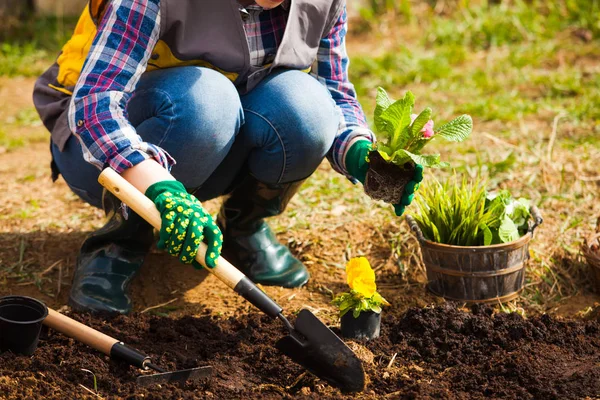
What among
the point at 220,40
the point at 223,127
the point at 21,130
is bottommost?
the point at 21,130

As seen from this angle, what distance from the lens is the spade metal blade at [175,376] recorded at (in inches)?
78.8

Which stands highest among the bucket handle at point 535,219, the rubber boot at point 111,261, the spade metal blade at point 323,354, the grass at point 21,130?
the bucket handle at point 535,219

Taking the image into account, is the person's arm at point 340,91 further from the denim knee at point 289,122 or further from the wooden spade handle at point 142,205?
the wooden spade handle at point 142,205

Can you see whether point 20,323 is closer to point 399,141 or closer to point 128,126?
point 128,126

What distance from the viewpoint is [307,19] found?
2.42 meters

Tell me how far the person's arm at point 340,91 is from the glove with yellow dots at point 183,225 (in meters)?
0.69

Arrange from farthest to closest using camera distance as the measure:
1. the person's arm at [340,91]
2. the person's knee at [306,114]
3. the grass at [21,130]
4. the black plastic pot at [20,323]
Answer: the grass at [21,130] < the person's arm at [340,91] < the person's knee at [306,114] < the black plastic pot at [20,323]

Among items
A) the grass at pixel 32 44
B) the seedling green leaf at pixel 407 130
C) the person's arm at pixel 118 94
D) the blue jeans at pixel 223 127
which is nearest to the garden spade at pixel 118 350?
the person's arm at pixel 118 94

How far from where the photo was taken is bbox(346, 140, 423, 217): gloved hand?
228cm

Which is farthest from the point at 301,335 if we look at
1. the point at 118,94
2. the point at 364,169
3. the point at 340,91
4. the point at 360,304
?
the point at 340,91

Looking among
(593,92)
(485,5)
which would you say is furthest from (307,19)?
(485,5)

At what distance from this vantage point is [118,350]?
6.79 ft

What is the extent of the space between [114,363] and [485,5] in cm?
489

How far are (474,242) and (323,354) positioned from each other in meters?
0.81
